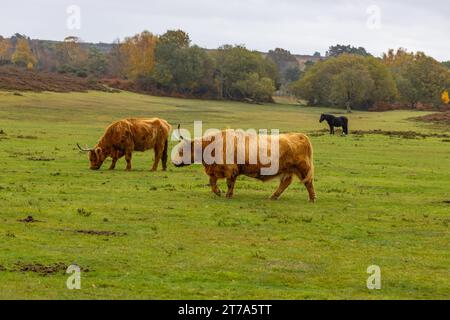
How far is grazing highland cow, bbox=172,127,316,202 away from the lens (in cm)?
1838

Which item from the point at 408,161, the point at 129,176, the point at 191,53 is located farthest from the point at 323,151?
the point at 191,53

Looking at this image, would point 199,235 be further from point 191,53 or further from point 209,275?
point 191,53

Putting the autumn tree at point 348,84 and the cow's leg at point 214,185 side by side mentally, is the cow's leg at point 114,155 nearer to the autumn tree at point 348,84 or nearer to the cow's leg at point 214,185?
the cow's leg at point 214,185

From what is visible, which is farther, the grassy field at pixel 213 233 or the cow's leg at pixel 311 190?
the cow's leg at pixel 311 190

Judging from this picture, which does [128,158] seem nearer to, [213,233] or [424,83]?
[213,233]

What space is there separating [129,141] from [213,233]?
35.8 feet

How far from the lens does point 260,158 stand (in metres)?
18.4

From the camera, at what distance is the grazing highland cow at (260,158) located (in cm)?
1838

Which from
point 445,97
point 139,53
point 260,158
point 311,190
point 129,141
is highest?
point 139,53

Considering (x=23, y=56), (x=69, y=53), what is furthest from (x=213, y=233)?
(x=69, y=53)

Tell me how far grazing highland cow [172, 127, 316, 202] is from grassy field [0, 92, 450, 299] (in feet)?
2.06

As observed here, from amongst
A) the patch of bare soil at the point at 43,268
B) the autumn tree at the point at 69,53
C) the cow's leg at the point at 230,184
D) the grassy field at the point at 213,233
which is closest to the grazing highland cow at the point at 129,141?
the grassy field at the point at 213,233

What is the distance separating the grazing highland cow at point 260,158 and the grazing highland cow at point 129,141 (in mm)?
6060

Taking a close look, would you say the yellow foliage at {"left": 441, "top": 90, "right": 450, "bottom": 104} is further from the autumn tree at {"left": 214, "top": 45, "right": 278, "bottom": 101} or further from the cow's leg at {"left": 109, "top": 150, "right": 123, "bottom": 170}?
the cow's leg at {"left": 109, "top": 150, "right": 123, "bottom": 170}
